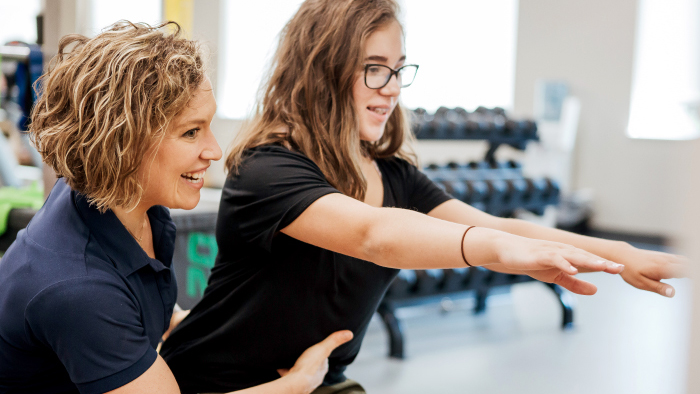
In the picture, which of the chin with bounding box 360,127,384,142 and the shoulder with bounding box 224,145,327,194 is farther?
the chin with bounding box 360,127,384,142

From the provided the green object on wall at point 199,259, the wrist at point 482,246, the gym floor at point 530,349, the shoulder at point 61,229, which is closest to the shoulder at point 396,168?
the wrist at point 482,246

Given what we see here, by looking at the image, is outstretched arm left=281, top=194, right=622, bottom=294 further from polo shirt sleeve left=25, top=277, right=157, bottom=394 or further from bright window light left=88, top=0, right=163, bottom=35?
bright window light left=88, top=0, right=163, bottom=35

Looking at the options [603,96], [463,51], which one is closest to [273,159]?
[603,96]

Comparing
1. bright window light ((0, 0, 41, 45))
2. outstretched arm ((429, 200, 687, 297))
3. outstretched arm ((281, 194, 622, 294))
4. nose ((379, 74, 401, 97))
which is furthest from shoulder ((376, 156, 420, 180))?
bright window light ((0, 0, 41, 45))

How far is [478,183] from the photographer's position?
3.35 metres

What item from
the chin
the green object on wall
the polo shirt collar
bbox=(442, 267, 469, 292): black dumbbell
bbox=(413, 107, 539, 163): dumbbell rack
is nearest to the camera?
the polo shirt collar

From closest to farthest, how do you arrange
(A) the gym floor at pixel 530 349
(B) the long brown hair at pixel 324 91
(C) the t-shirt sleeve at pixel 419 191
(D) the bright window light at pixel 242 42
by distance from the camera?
(B) the long brown hair at pixel 324 91, (C) the t-shirt sleeve at pixel 419 191, (A) the gym floor at pixel 530 349, (D) the bright window light at pixel 242 42

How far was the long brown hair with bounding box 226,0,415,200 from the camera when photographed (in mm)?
1330

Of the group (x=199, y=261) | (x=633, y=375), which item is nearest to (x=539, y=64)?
(x=633, y=375)

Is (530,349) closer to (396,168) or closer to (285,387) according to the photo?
(396,168)

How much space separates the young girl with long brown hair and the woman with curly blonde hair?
156 millimetres

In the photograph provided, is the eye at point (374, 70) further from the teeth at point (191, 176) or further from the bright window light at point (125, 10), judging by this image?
the bright window light at point (125, 10)

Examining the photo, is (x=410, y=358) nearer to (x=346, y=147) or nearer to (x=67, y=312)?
(x=346, y=147)

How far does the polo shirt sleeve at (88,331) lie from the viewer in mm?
913
